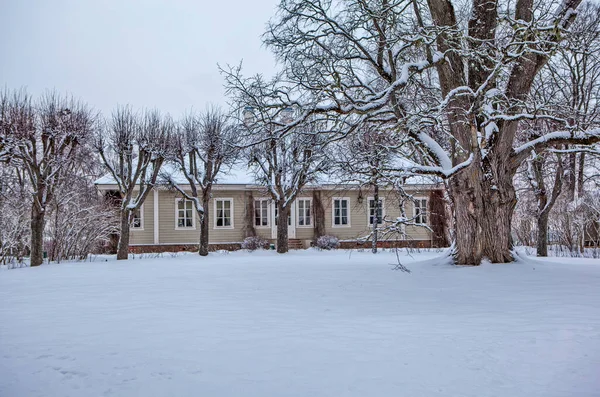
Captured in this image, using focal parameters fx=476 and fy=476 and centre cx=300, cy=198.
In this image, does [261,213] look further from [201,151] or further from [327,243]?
[201,151]

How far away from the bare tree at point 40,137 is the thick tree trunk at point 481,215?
12952mm

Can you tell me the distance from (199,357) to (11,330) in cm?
263

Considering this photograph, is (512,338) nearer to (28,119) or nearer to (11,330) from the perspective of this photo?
(11,330)

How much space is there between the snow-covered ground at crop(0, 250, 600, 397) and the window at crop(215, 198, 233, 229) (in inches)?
580

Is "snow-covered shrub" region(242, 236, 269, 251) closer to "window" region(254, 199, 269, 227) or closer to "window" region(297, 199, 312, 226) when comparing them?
"window" region(254, 199, 269, 227)

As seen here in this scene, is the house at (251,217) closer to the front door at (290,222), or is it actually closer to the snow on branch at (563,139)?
the front door at (290,222)

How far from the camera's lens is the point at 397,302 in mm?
7180

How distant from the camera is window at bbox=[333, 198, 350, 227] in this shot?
24938mm

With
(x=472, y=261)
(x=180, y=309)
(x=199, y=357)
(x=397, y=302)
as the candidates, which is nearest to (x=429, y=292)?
(x=397, y=302)

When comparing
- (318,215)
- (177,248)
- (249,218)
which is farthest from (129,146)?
(318,215)

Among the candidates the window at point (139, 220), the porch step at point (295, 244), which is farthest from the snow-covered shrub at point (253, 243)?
the window at point (139, 220)

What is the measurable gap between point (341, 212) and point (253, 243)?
17.0 ft

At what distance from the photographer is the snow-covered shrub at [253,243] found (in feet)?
74.2

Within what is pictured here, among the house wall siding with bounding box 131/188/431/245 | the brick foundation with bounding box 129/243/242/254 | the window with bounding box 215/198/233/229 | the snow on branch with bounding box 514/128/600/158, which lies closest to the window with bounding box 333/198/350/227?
the house wall siding with bounding box 131/188/431/245
